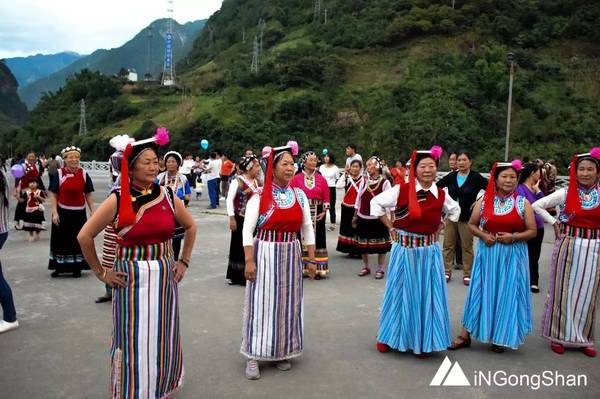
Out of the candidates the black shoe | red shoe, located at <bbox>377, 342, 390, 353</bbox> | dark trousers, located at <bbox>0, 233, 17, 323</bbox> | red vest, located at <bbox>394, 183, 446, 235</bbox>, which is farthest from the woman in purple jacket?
dark trousers, located at <bbox>0, 233, 17, 323</bbox>

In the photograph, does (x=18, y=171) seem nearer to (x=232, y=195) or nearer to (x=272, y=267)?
(x=232, y=195)


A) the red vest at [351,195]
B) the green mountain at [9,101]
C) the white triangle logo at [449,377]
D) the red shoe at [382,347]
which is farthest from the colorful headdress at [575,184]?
the green mountain at [9,101]

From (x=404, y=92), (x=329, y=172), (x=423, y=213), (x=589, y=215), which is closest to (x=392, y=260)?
(x=423, y=213)

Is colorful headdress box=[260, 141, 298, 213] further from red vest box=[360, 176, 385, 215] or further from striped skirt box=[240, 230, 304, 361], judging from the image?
red vest box=[360, 176, 385, 215]

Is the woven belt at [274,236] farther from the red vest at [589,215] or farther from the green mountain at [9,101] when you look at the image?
the green mountain at [9,101]

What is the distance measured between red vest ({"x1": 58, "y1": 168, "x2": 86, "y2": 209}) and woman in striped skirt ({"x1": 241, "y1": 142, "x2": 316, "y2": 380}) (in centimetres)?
371

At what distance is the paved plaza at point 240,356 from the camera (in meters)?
3.95

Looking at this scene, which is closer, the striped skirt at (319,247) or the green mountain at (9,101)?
the striped skirt at (319,247)

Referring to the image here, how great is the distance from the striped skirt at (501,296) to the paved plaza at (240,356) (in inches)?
8.6

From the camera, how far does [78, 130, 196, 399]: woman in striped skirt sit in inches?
126

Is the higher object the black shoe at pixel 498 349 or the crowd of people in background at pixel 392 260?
the crowd of people in background at pixel 392 260

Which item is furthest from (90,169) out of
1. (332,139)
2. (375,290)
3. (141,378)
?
(141,378)

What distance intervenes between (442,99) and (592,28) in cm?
1741

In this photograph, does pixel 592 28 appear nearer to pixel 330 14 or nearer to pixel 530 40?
pixel 530 40
